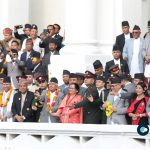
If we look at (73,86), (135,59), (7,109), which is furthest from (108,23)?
(73,86)

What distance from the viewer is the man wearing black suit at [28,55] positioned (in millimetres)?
30750

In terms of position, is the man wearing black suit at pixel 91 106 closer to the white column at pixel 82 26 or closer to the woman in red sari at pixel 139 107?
the woman in red sari at pixel 139 107

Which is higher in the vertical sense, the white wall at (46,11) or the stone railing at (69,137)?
the white wall at (46,11)

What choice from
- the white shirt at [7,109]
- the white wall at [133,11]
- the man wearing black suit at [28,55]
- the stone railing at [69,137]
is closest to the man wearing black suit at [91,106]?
the stone railing at [69,137]

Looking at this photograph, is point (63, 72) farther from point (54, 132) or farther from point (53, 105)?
point (54, 132)

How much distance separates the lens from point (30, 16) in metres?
36.4

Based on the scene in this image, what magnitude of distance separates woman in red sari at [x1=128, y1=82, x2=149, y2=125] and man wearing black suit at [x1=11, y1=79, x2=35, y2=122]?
2648 mm

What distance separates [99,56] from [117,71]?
263cm

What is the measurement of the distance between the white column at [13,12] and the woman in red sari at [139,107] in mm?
9793

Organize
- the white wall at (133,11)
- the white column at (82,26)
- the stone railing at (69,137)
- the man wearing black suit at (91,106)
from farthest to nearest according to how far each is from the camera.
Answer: the white wall at (133,11)
the white column at (82,26)
the man wearing black suit at (91,106)
the stone railing at (69,137)

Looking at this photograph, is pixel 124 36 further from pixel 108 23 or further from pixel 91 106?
pixel 91 106

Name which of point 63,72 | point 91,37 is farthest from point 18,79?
point 91,37

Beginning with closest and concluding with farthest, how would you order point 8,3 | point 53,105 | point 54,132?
point 54,132, point 53,105, point 8,3

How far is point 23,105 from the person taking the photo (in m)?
27.9
